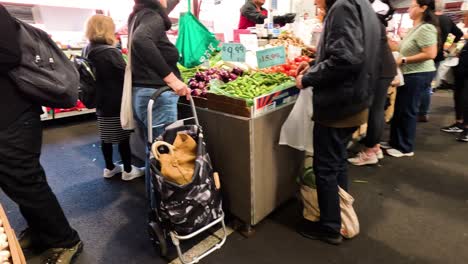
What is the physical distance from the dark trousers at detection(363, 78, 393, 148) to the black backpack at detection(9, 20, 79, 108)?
2007 millimetres

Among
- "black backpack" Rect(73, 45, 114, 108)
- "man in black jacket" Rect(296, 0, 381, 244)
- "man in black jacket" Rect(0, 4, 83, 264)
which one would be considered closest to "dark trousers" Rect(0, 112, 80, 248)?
"man in black jacket" Rect(0, 4, 83, 264)

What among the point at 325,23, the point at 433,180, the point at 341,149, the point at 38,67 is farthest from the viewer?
the point at 433,180

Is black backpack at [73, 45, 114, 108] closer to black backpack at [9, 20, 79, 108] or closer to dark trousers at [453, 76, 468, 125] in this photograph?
black backpack at [9, 20, 79, 108]

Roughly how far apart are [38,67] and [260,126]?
1.15 meters

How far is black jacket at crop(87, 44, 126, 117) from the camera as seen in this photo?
224 centimetres

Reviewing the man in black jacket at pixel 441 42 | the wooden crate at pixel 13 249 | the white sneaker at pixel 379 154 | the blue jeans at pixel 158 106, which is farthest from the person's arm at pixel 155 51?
the man in black jacket at pixel 441 42

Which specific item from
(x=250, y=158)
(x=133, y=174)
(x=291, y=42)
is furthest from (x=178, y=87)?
(x=291, y=42)

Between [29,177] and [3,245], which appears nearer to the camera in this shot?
[3,245]

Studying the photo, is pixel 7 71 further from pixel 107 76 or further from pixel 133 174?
pixel 133 174

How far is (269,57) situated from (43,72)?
4.23 feet

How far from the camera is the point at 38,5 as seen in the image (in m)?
4.39

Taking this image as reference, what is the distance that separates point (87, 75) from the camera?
2.27 metres

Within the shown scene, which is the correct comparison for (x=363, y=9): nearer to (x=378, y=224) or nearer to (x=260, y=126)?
(x=260, y=126)

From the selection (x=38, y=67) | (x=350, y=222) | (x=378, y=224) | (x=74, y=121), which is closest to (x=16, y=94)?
(x=38, y=67)
